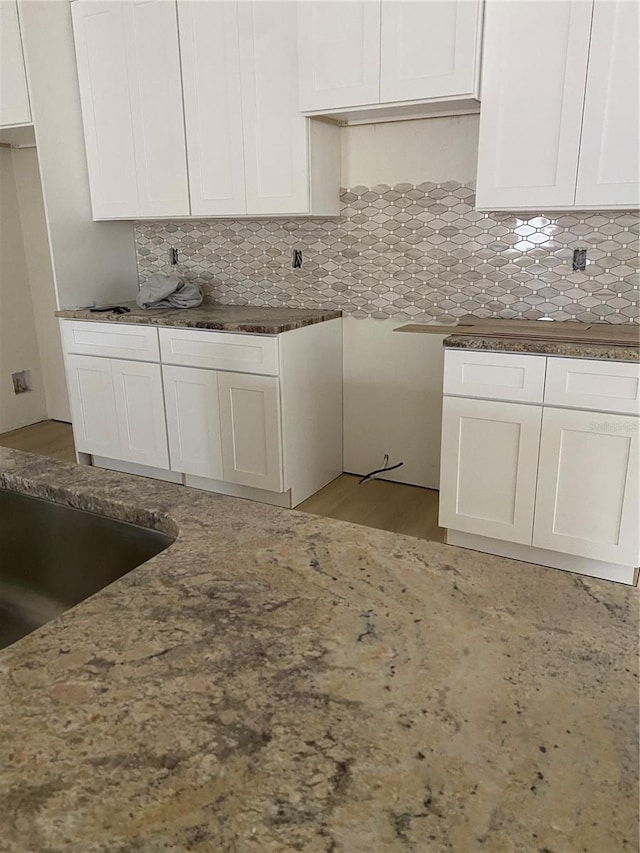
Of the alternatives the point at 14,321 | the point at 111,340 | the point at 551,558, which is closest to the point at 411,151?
the point at 111,340

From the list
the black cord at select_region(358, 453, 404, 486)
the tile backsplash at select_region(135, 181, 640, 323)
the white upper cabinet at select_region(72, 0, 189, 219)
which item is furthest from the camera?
the black cord at select_region(358, 453, 404, 486)

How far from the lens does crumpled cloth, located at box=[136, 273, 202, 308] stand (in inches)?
134

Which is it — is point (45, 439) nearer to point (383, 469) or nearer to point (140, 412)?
point (140, 412)

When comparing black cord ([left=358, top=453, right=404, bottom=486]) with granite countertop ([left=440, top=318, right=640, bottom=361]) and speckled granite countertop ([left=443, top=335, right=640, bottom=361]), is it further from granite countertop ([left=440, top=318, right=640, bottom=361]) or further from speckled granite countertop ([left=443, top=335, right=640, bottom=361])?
speckled granite countertop ([left=443, top=335, right=640, bottom=361])

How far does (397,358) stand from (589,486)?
122cm

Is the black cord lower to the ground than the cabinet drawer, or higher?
lower

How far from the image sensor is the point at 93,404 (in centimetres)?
357

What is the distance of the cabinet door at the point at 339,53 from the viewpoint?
2.50 m

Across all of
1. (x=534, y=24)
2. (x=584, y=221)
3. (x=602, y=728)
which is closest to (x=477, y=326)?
(x=584, y=221)

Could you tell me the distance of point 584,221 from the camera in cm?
264

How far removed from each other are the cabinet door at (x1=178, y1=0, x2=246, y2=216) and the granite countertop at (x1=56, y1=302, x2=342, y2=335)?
483mm

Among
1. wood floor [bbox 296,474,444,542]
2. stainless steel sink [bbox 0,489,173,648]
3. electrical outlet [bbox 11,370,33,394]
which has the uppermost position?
stainless steel sink [bbox 0,489,173,648]

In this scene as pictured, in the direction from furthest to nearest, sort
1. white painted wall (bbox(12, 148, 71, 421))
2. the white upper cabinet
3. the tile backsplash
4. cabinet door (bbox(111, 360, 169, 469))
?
white painted wall (bbox(12, 148, 71, 421))
cabinet door (bbox(111, 360, 169, 469))
the white upper cabinet
the tile backsplash

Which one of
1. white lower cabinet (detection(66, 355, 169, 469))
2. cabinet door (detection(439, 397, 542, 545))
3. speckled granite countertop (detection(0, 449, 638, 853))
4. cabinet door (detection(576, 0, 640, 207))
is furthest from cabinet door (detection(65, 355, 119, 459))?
speckled granite countertop (detection(0, 449, 638, 853))
